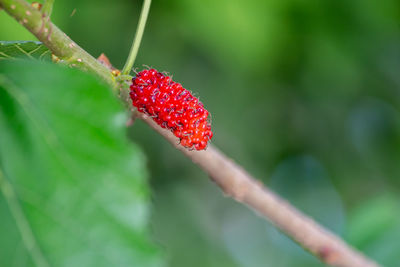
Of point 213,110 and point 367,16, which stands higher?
point 367,16

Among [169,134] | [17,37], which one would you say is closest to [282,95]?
[17,37]

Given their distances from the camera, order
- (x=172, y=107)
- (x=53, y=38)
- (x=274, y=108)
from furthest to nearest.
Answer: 1. (x=274, y=108)
2. (x=172, y=107)
3. (x=53, y=38)

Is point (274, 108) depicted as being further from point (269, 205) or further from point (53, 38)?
point (53, 38)

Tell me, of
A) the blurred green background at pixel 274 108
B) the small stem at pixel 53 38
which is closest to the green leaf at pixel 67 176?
the small stem at pixel 53 38

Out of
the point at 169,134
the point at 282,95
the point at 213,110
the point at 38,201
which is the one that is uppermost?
the point at 282,95

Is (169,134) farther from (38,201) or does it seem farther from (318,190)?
(318,190)

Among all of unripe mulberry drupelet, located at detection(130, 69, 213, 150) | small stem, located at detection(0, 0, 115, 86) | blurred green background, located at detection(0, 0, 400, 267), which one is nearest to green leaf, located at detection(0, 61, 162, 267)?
small stem, located at detection(0, 0, 115, 86)

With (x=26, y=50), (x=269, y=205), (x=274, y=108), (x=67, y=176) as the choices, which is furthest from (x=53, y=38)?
(x=274, y=108)
